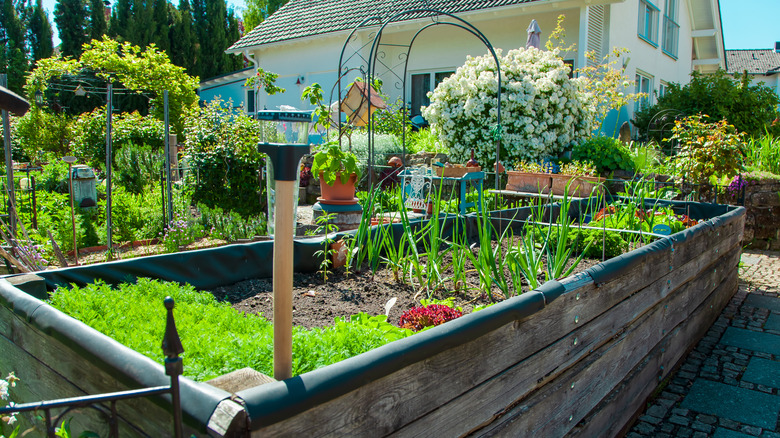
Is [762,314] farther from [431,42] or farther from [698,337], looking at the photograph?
[431,42]

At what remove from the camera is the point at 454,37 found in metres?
11.7

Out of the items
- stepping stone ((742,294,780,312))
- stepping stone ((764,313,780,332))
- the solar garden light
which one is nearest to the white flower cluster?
stepping stone ((742,294,780,312))

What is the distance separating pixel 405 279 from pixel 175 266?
1171 mm

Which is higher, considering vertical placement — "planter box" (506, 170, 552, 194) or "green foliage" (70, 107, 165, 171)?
"green foliage" (70, 107, 165, 171)

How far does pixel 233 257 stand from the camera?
278 centimetres

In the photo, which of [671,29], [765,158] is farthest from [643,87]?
[765,158]

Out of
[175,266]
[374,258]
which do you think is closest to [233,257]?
[175,266]

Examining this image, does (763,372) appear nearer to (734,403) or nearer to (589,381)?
(734,403)

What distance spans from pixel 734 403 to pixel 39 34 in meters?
25.1

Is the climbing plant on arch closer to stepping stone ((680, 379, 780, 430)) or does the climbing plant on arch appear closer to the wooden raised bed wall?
the wooden raised bed wall

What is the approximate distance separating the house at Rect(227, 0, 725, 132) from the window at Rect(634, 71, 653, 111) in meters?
0.02

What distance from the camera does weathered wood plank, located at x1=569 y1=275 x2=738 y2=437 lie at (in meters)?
2.28

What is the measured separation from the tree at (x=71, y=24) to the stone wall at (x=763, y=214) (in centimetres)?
2169

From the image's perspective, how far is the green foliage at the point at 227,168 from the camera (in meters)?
6.14
